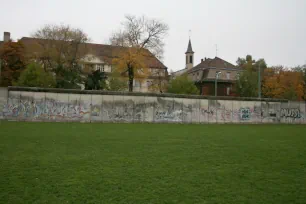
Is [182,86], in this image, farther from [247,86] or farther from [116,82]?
[116,82]

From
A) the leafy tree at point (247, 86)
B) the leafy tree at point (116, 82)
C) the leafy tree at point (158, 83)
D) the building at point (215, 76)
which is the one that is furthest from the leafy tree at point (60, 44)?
the leafy tree at point (247, 86)

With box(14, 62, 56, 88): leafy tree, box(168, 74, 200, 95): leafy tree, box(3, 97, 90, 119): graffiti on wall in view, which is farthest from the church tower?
box(3, 97, 90, 119): graffiti on wall

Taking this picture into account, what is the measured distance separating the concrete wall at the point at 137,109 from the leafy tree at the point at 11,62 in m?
24.3

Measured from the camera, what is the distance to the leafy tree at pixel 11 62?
45312 mm

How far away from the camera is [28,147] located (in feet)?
34.9

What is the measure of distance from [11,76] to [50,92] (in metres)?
25.6

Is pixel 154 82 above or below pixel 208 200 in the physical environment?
above

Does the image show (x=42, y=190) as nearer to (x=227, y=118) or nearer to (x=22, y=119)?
(x=22, y=119)

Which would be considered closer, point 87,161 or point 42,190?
point 42,190

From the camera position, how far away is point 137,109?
2747 centimetres

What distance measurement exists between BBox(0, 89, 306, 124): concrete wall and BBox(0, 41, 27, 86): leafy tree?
24349 millimetres

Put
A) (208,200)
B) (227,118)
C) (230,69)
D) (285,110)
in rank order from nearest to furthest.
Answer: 1. (208,200)
2. (227,118)
3. (285,110)
4. (230,69)

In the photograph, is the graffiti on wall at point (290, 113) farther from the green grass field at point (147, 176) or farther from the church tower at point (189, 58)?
the church tower at point (189, 58)

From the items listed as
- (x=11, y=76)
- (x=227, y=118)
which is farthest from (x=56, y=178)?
(x=11, y=76)
